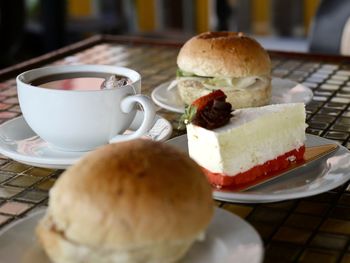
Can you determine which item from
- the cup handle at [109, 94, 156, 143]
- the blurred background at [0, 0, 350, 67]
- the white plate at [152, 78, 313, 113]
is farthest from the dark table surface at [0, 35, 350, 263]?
the blurred background at [0, 0, 350, 67]

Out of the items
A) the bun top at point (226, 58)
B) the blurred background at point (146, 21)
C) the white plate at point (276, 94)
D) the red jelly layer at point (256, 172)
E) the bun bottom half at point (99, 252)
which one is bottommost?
the blurred background at point (146, 21)

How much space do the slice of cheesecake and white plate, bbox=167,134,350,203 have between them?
3 cm

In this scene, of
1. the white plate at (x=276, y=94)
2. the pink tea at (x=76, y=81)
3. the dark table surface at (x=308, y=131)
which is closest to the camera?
the dark table surface at (x=308, y=131)

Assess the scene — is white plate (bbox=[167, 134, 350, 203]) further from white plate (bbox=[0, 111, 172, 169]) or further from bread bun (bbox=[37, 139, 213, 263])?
bread bun (bbox=[37, 139, 213, 263])

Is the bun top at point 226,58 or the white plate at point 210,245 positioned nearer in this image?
the white plate at point 210,245

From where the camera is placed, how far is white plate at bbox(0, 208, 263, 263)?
0.70 meters

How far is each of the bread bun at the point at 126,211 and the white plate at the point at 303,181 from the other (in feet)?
0.63

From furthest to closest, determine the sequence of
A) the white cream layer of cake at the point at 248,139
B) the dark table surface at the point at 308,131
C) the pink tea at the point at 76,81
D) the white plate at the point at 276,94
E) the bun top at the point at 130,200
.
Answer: the white plate at the point at 276,94, the pink tea at the point at 76,81, the white cream layer of cake at the point at 248,139, the dark table surface at the point at 308,131, the bun top at the point at 130,200

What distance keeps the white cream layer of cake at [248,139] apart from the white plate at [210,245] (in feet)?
0.66

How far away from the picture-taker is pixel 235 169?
3.17 ft

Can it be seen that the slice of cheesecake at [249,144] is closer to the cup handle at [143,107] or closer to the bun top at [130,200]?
the cup handle at [143,107]

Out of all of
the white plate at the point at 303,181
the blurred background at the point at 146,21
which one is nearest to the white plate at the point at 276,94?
the white plate at the point at 303,181

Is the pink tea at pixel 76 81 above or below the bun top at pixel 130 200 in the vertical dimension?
below

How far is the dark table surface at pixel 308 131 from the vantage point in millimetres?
827
